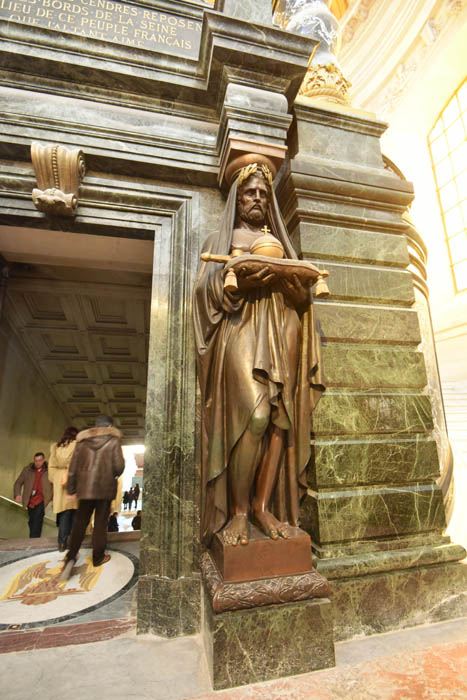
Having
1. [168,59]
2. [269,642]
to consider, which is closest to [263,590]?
[269,642]

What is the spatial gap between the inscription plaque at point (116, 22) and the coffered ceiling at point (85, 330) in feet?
7.97

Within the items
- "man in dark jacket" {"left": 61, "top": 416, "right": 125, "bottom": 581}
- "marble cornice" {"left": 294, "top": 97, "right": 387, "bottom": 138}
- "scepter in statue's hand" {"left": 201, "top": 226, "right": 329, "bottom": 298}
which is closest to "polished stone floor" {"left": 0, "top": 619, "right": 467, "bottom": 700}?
"man in dark jacket" {"left": 61, "top": 416, "right": 125, "bottom": 581}

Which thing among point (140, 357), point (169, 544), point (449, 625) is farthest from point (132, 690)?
point (140, 357)

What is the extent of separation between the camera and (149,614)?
87.4 inches

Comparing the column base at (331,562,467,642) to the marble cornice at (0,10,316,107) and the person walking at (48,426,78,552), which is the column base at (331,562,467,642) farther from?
the marble cornice at (0,10,316,107)

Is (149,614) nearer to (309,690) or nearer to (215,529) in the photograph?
(215,529)

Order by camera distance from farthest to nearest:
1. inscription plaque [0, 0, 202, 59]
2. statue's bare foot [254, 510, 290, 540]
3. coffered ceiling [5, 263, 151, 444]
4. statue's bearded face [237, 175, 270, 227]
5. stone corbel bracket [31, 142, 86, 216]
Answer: coffered ceiling [5, 263, 151, 444] → inscription plaque [0, 0, 202, 59] → stone corbel bracket [31, 142, 86, 216] → statue's bearded face [237, 175, 270, 227] → statue's bare foot [254, 510, 290, 540]

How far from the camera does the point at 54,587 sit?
287 centimetres

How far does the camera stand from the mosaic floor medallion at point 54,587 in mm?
2420

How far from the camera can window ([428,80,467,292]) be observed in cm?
912

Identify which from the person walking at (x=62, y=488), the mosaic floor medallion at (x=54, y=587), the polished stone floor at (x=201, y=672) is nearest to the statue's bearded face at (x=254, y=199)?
the polished stone floor at (x=201, y=672)

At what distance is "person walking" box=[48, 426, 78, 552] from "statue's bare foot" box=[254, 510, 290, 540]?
2.99 metres

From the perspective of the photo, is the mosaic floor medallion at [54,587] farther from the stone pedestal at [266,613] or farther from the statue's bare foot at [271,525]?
the statue's bare foot at [271,525]

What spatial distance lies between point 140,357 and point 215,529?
195 inches
